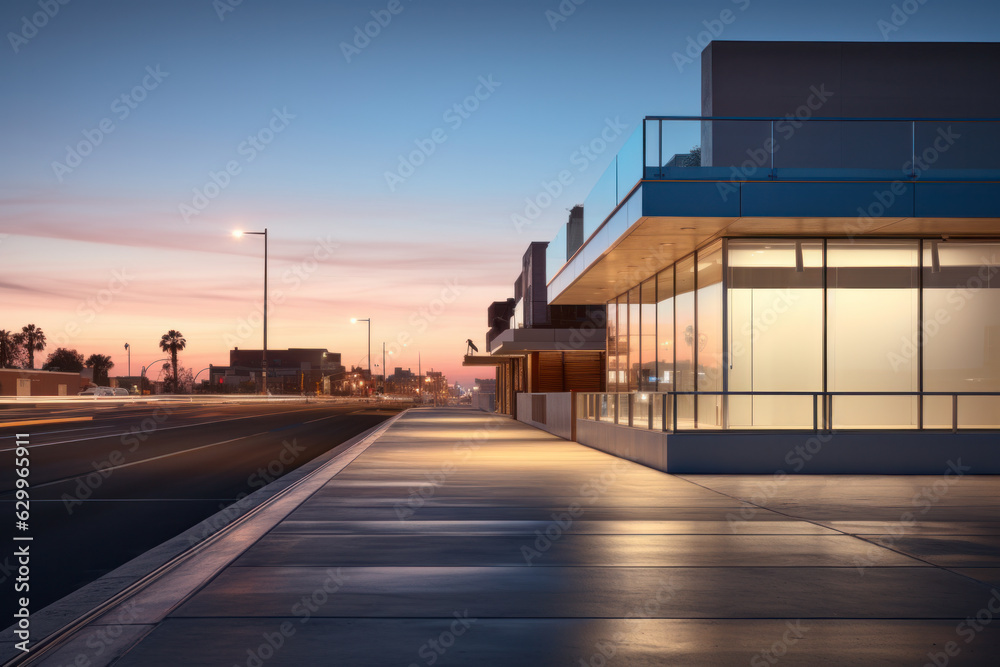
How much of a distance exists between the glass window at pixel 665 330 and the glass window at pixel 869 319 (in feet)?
15.1

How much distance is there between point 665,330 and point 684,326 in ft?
5.97

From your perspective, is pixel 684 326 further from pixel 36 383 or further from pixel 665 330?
pixel 36 383

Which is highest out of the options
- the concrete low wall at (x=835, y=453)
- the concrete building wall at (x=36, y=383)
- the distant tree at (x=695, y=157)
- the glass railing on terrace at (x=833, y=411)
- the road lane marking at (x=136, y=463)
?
the distant tree at (x=695, y=157)


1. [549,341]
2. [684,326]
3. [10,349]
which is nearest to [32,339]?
[10,349]

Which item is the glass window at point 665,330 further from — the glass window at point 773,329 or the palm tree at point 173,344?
→ the palm tree at point 173,344

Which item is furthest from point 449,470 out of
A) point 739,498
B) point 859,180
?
point 859,180

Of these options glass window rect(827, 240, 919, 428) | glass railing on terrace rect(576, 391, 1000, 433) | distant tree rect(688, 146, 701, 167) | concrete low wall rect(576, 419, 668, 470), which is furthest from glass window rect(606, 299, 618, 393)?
distant tree rect(688, 146, 701, 167)

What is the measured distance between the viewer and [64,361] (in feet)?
551

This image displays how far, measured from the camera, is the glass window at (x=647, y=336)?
24.7 m

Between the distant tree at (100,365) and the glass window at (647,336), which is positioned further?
the distant tree at (100,365)

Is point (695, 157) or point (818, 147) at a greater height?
point (818, 147)

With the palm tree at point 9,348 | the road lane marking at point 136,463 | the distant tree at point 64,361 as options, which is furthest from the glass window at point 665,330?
the distant tree at point 64,361

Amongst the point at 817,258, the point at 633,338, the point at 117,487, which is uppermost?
the point at 817,258

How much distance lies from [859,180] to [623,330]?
1295cm
